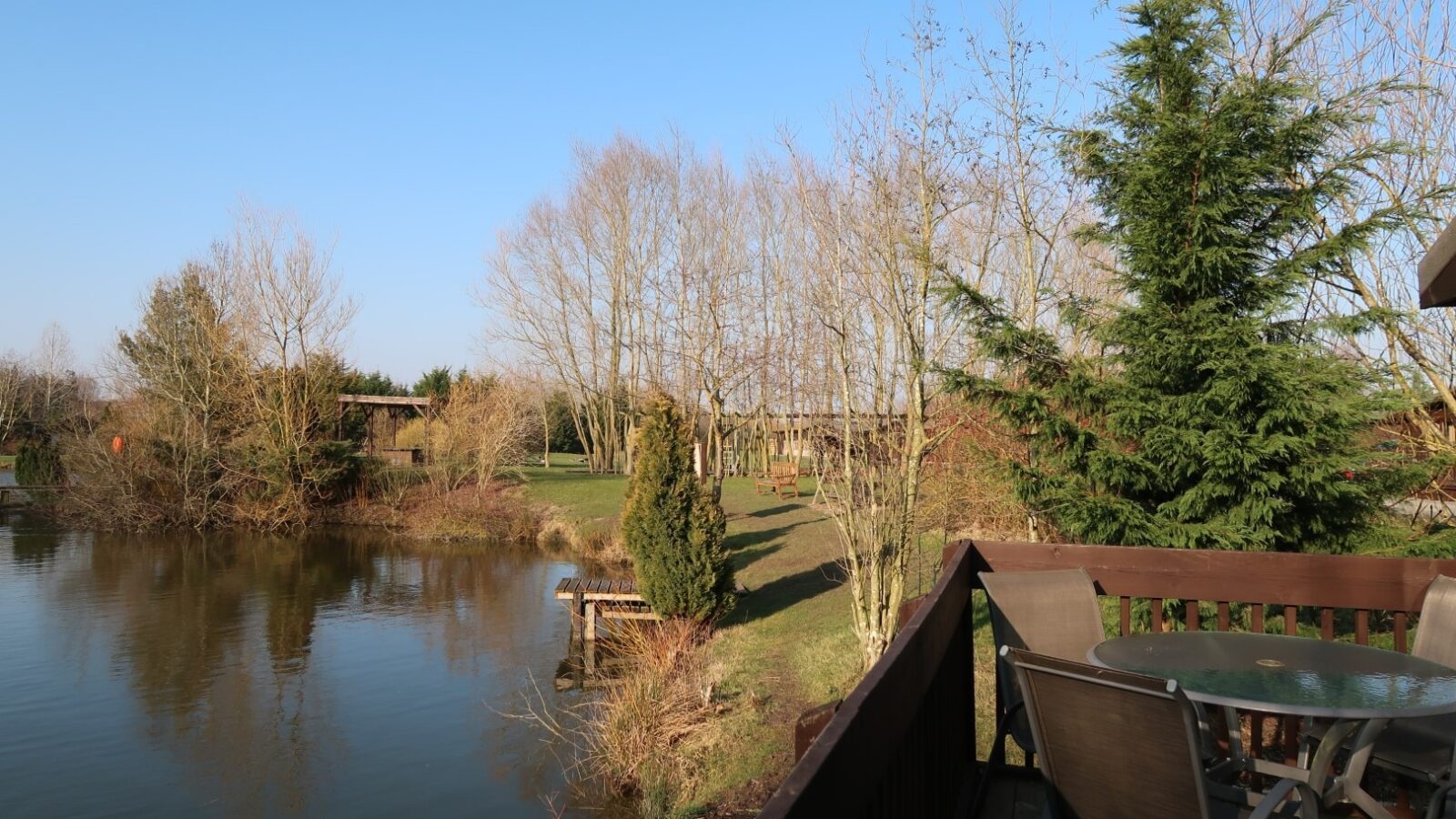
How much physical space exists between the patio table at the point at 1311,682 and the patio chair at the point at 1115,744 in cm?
28

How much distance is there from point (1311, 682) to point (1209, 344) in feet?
12.5

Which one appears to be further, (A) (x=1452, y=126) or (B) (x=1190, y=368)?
(A) (x=1452, y=126)

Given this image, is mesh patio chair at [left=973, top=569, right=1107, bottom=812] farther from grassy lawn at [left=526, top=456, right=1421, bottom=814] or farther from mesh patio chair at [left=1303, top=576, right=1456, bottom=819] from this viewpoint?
grassy lawn at [left=526, top=456, right=1421, bottom=814]

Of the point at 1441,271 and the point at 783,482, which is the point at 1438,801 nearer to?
the point at 1441,271

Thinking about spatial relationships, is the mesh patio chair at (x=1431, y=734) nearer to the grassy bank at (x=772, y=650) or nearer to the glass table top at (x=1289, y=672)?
the glass table top at (x=1289, y=672)

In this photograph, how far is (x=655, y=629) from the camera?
40.7ft

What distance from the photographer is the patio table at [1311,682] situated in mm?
2600

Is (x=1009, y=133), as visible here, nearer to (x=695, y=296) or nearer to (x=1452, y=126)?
(x=1452, y=126)

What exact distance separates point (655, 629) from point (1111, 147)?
26.8 ft

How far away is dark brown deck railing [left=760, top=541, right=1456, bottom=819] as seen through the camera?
1.51 m

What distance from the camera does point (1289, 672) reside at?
3027 mm

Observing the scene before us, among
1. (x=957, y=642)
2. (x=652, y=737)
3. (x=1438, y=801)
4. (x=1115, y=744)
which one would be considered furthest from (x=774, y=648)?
(x=1115, y=744)

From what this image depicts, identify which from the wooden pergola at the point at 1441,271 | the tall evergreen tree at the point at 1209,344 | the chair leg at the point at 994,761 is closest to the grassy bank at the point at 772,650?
the tall evergreen tree at the point at 1209,344

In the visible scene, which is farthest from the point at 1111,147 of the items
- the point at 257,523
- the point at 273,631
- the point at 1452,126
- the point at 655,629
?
the point at 257,523
